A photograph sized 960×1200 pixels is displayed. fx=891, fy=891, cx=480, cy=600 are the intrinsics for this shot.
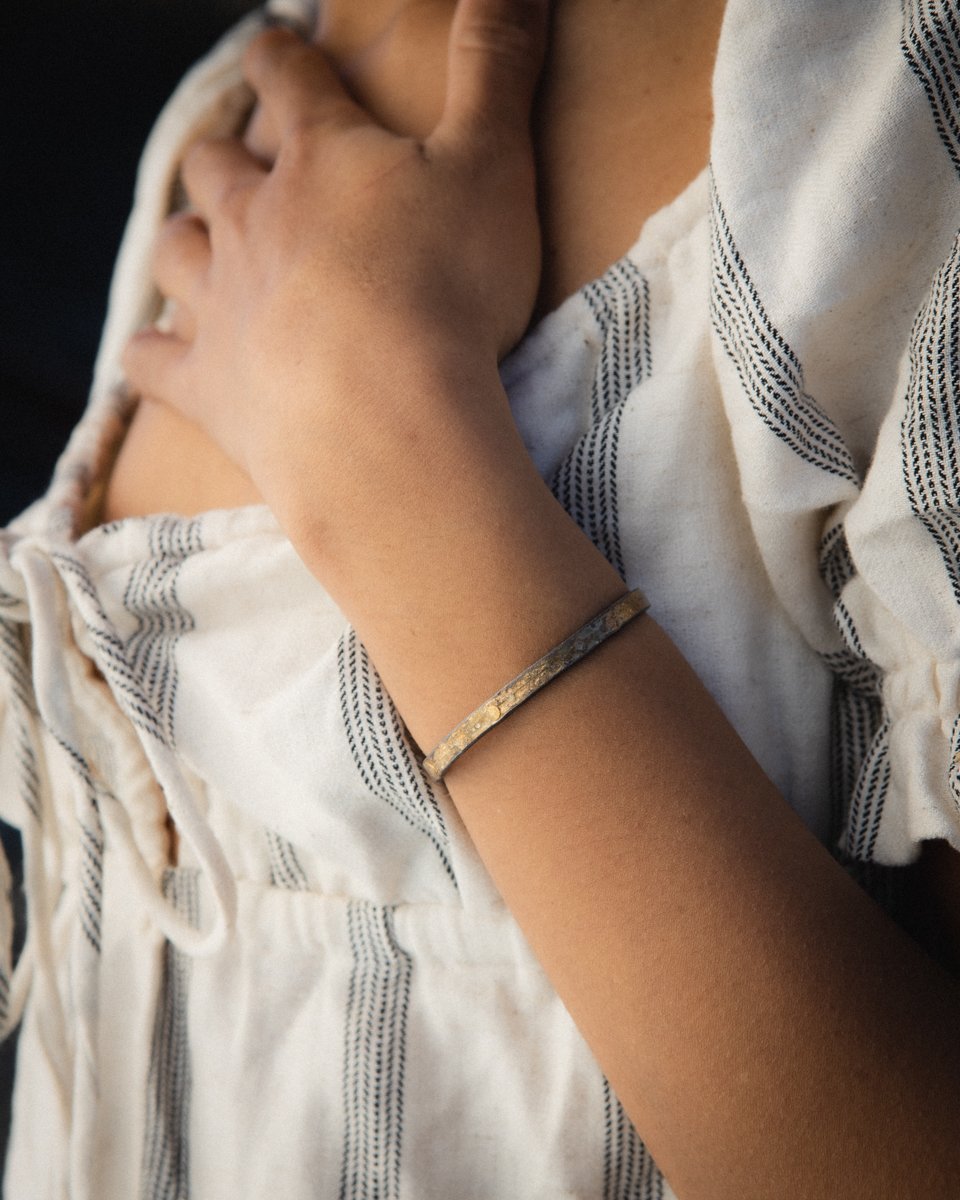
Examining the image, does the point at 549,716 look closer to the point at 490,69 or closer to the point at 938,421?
the point at 938,421

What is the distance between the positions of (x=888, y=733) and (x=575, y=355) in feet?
0.86

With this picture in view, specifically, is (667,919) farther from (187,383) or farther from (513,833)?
(187,383)

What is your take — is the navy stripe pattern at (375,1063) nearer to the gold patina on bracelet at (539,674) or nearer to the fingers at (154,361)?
the gold patina on bracelet at (539,674)

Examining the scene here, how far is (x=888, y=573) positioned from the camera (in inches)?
15.6

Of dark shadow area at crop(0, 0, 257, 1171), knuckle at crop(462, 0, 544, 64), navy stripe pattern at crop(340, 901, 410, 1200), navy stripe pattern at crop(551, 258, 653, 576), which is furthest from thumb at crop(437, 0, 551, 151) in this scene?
dark shadow area at crop(0, 0, 257, 1171)

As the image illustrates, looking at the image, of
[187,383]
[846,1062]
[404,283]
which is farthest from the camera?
[187,383]

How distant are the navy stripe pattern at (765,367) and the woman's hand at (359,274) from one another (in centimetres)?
12

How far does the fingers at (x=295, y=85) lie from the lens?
60 centimetres

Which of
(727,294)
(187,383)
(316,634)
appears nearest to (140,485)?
(187,383)

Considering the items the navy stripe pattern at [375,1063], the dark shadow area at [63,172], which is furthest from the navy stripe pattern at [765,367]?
the dark shadow area at [63,172]

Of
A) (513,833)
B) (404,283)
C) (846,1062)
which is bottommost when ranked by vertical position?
(846,1062)

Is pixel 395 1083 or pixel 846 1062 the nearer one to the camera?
pixel 846 1062

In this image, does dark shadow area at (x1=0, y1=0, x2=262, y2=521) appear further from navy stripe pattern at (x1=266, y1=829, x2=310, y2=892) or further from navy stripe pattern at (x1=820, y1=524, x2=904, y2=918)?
navy stripe pattern at (x1=820, y1=524, x2=904, y2=918)

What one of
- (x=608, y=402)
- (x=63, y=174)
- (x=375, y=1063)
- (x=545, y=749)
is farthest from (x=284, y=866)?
(x=63, y=174)
